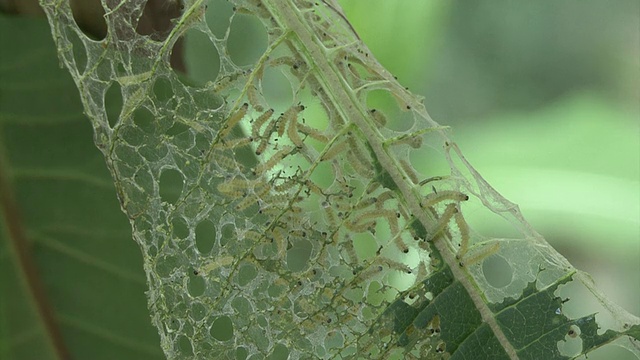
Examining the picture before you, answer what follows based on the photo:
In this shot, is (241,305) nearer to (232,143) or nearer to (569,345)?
(232,143)

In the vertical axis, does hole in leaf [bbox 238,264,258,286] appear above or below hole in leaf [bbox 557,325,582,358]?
above

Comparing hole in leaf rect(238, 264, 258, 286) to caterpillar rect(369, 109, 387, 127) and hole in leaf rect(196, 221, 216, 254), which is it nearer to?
hole in leaf rect(196, 221, 216, 254)

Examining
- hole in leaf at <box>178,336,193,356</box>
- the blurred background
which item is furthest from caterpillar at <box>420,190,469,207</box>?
the blurred background

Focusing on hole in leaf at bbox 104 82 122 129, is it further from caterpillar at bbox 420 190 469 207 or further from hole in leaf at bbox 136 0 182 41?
caterpillar at bbox 420 190 469 207

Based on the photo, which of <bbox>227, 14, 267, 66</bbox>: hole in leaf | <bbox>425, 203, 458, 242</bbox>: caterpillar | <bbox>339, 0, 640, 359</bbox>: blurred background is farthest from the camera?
Answer: <bbox>339, 0, 640, 359</bbox>: blurred background

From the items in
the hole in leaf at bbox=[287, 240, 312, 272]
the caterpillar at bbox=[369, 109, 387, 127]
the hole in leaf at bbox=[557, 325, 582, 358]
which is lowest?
the hole in leaf at bbox=[557, 325, 582, 358]

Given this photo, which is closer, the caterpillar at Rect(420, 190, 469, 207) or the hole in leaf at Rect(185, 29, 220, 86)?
the caterpillar at Rect(420, 190, 469, 207)

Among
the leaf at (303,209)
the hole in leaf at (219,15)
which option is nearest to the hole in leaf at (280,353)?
the leaf at (303,209)

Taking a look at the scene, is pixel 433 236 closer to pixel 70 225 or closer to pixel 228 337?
pixel 228 337

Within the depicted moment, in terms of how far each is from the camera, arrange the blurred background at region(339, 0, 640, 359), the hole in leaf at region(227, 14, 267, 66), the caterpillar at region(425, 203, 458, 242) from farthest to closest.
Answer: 1. the blurred background at region(339, 0, 640, 359)
2. the hole in leaf at region(227, 14, 267, 66)
3. the caterpillar at region(425, 203, 458, 242)
